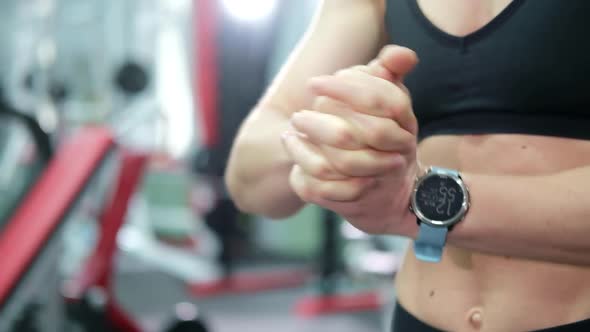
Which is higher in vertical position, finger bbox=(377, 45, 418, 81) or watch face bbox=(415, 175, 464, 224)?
finger bbox=(377, 45, 418, 81)

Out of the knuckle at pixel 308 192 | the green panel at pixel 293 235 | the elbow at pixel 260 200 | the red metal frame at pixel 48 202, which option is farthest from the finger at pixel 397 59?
the green panel at pixel 293 235

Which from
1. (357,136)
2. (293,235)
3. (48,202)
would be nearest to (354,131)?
(357,136)

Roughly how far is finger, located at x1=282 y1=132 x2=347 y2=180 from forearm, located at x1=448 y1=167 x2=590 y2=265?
6.2 inches

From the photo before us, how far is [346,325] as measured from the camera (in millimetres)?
3123

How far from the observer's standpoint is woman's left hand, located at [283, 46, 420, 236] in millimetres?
445

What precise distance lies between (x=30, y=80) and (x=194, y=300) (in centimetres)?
174

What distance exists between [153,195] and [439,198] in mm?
4248

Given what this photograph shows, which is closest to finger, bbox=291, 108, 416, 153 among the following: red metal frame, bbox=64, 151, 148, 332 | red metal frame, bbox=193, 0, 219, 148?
red metal frame, bbox=64, 151, 148, 332

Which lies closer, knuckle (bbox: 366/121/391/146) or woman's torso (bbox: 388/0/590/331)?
knuckle (bbox: 366/121/391/146)

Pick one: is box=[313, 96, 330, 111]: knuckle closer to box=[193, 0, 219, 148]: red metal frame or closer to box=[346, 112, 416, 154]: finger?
box=[346, 112, 416, 154]: finger

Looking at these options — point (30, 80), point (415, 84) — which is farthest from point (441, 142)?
point (30, 80)

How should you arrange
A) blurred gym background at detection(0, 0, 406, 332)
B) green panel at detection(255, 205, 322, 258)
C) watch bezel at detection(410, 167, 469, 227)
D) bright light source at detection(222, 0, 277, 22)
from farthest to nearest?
green panel at detection(255, 205, 322, 258), bright light source at detection(222, 0, 277, 22), blurred gym background at detection(0, 0, 406, 332), watch bezel at detection(410, 167, 469, 227)

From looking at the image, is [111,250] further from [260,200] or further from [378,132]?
[378,132]

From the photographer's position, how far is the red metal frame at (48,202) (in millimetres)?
1675
